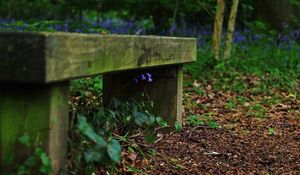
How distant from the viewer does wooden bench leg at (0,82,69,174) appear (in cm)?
204

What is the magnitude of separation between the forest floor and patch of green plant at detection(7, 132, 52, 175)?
0.75m

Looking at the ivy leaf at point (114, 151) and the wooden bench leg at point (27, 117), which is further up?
the wooden bench leg at point (27, 117)

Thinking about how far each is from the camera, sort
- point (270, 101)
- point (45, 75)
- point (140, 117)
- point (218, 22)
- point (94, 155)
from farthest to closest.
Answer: point (218, 22), point (270, 101), point (140, 117), point (94, 155), point (45, 75)

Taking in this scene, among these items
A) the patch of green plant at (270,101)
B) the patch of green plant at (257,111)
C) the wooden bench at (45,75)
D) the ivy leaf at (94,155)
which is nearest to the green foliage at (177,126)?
the wooden bench at (45,75)

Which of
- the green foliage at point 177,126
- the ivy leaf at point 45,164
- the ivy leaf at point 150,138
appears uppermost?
the ivy leaf at point 45,164

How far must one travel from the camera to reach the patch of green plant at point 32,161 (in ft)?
6.60

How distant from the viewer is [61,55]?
6.51 ft

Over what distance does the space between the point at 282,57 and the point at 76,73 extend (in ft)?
20.1

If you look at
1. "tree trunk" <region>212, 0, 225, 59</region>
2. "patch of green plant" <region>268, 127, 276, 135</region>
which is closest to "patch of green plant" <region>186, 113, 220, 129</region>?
"patch of green plant" <region>268, 127, 276, 135</region>

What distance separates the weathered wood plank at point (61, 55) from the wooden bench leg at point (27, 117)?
10cm

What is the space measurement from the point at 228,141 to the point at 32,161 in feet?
6.43

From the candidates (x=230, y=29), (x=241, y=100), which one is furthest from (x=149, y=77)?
(x=230, y=29)

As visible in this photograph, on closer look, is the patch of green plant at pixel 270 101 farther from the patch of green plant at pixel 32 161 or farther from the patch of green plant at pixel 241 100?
the patch of green plant at pixel 32 161

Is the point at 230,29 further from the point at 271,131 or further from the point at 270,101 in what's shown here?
the point at 271,131
